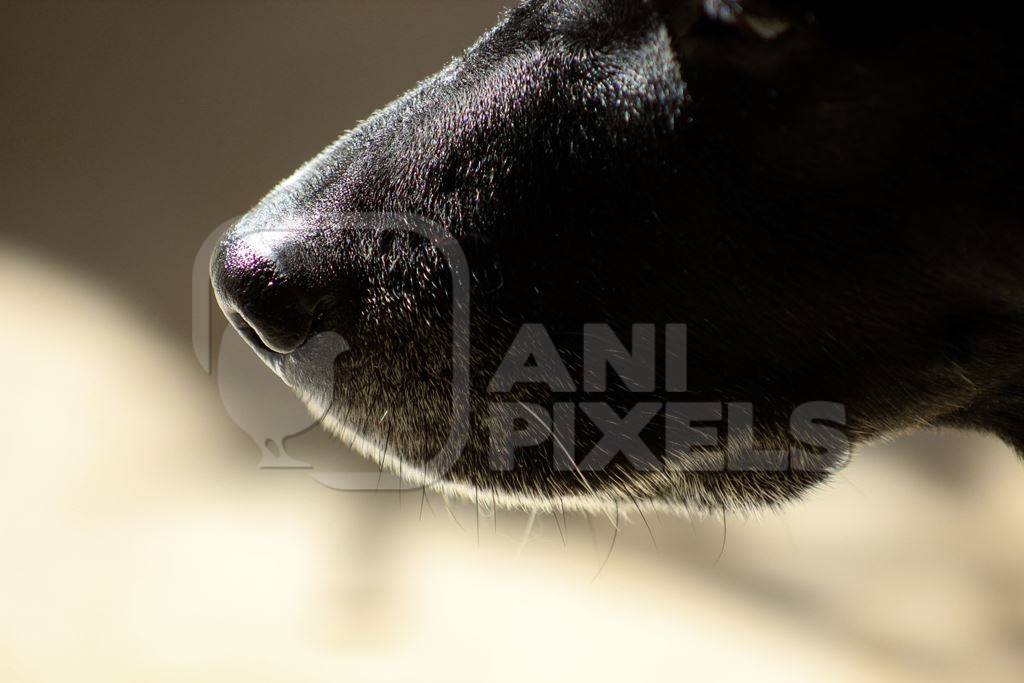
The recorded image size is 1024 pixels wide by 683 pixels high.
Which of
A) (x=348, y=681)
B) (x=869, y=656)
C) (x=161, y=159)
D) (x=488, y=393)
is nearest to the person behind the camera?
(x=488, y=393)

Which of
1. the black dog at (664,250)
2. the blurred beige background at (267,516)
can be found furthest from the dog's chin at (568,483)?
the blurred beige background at (267,516)

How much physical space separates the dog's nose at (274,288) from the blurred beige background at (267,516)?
0.79 meters

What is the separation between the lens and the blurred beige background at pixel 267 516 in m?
1.50

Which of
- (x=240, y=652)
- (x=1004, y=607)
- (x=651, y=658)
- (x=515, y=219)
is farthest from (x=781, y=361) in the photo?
(x=1004, y=607)

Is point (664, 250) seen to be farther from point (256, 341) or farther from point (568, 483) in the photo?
point (256, 341)

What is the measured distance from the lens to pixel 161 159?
7.29ft

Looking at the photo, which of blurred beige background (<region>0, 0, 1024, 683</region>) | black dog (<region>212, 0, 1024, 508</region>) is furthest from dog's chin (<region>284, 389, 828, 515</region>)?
blurred beige background (<region>0, 0, 1024, 683</region>)

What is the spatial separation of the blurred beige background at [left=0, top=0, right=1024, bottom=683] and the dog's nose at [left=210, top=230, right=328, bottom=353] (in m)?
0.79

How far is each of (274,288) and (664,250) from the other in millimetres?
262

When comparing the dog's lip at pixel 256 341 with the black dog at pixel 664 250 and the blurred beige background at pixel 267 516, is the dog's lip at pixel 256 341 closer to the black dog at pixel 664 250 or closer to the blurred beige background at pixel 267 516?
the black dog at pixel 664 250

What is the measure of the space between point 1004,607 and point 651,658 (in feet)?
2.10

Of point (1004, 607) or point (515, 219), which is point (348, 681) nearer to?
point (515, 219)

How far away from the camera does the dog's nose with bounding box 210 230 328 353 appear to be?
658mm

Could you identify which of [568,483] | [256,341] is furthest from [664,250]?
[256,341]
